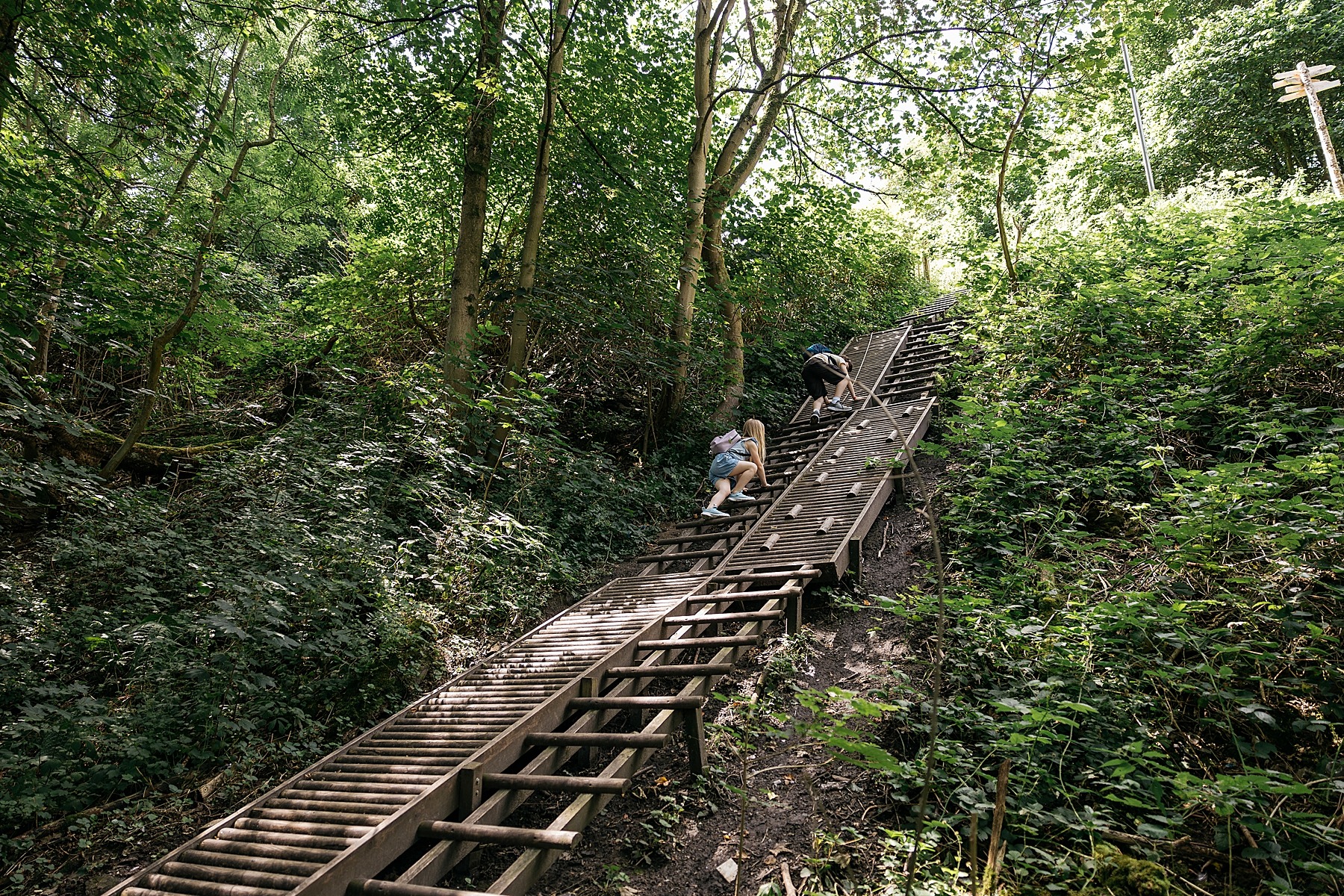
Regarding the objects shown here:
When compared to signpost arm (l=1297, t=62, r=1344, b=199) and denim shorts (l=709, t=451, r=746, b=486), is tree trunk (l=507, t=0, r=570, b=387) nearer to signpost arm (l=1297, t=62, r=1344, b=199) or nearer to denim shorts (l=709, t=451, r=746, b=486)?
denim shorts (l=709, t=451, r=746, b=486)

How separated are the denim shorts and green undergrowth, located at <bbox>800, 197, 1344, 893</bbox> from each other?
270 cm

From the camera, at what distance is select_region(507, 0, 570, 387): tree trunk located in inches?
354

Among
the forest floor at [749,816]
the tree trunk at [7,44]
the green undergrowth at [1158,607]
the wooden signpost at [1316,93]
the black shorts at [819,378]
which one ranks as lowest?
the forest floor at [749,816]

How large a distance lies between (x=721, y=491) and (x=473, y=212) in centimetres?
517

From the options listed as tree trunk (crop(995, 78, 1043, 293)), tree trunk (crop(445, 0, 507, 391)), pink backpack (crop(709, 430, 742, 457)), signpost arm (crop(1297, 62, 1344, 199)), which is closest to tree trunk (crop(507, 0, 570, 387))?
tree trunk (crop(445, 0, 507, 391))

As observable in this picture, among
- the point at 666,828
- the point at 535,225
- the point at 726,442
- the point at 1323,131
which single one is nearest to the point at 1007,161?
the point at 726,442

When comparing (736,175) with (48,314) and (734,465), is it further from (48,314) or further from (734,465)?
(48,314)

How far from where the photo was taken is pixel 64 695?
13.2 ft

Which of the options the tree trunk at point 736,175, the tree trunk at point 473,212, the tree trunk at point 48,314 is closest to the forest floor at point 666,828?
the tree trunk at point 48,314

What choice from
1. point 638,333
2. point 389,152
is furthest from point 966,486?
point 389,152

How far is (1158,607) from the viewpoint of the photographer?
3.75m

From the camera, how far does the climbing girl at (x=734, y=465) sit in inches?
342

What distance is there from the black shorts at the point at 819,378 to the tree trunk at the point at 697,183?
2.11 m

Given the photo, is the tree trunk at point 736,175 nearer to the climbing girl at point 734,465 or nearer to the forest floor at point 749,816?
the climbing girl at point 734,465
